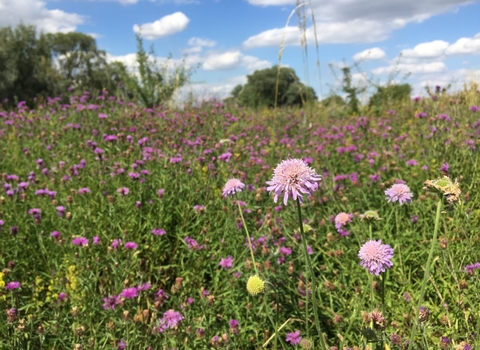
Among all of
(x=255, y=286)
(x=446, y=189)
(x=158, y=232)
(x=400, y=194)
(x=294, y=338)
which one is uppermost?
(x=446, y=189)

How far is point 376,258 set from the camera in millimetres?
1245

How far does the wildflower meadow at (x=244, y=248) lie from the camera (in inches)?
64.2

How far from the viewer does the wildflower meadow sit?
1.63 metres

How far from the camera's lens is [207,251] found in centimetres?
244

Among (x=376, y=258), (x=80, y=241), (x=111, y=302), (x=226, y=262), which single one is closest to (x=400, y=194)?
(x=376, y=258)

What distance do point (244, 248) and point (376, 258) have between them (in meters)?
1.23

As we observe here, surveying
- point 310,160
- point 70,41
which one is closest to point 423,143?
point 310,160

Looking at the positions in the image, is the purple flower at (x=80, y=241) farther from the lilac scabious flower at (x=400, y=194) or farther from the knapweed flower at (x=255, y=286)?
the lilac scabious flower at (x=400, y=194)

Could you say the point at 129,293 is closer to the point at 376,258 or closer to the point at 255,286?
the point at 255,286

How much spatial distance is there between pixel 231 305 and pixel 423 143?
8.45 feet

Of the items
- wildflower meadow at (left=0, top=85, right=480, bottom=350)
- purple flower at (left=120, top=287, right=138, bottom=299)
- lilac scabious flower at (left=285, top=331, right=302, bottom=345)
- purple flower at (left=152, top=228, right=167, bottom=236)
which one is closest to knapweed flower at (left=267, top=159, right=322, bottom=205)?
wildflower meadow at (left=0, top=85, right=480, bottom=350)

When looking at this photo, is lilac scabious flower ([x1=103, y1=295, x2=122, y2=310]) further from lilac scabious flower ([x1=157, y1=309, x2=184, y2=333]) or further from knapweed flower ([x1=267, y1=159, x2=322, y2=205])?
knapweed flower ([x1=267, y1=159, x2=322, y2=205])

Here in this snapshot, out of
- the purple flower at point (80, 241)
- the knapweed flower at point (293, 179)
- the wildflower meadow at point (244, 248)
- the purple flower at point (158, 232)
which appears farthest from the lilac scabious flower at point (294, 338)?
the purple flower at point (80, 241)

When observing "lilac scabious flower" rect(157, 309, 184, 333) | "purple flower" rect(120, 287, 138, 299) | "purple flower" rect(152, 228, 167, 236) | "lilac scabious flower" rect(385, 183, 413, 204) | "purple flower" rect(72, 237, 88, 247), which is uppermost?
"lilac scabious flower" rect(385, 183, 413, 204)
